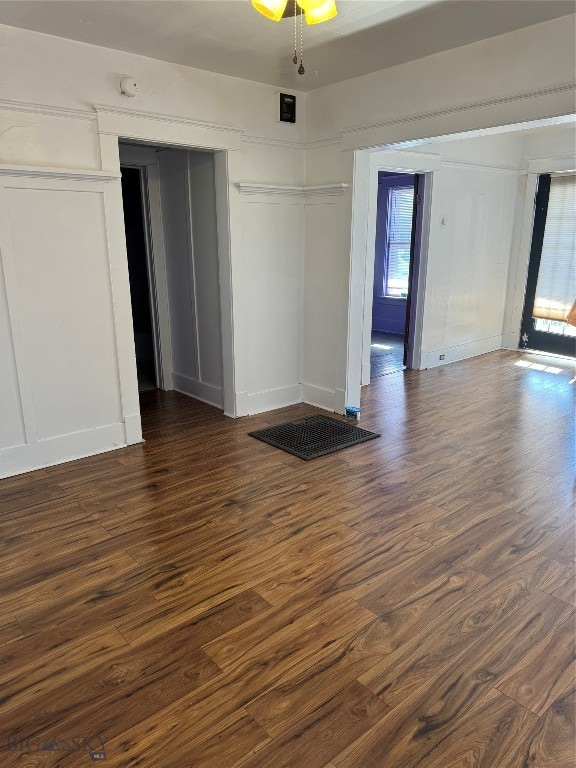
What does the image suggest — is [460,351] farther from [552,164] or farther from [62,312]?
[62,312]

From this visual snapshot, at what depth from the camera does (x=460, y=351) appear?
660 cm

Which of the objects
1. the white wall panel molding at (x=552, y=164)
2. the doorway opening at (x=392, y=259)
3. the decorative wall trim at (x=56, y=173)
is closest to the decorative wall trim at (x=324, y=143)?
the decorative wall trim at (x=56, y=173)

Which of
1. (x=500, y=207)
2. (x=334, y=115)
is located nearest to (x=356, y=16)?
(x=334, y=115)

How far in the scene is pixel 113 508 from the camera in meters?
3.08

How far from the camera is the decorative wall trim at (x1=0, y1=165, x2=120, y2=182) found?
308cm

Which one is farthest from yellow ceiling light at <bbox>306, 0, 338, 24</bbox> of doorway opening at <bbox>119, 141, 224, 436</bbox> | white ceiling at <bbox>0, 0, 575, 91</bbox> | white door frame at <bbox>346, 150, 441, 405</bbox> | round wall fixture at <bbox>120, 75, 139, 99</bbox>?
doorway opening at <bbox>119, 141, 224, 436</bbox>

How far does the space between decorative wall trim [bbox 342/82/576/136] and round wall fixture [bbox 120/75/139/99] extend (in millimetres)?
1616

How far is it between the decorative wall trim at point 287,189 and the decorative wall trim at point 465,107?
410mm

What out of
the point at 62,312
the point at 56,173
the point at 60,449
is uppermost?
the point at 56,173

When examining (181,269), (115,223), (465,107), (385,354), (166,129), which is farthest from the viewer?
(385,354)

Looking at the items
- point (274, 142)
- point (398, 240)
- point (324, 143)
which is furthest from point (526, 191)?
point (274, 142)

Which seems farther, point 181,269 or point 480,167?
point 480,167

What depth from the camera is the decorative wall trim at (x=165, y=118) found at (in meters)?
3.39

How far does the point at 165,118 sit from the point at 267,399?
2388 mm
